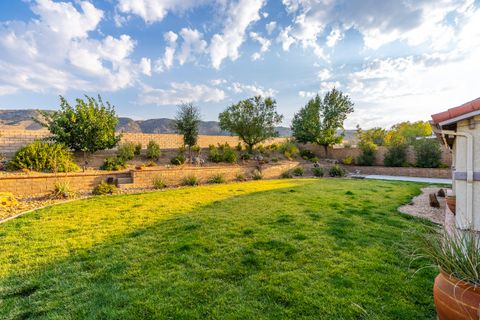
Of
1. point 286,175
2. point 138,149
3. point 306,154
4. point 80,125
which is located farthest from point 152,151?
point 306,154

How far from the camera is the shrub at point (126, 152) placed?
13578mm

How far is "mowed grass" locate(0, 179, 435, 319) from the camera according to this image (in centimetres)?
239

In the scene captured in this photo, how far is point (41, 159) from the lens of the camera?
1061 centimetres

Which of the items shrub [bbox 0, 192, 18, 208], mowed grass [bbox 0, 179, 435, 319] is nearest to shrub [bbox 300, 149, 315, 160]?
mowed grass [bbox 0, 179, 435, 319]

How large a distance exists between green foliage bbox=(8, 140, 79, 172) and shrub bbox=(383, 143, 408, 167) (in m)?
21.0

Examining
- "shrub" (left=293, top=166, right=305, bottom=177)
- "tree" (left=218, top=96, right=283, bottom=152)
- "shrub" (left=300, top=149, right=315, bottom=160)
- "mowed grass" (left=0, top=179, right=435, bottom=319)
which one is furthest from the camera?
"shrub" (left=300, top=149, right=315, bottom=160)

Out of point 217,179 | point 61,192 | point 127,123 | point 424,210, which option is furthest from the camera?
point 127,123

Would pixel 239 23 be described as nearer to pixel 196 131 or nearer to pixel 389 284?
pixel 196 131

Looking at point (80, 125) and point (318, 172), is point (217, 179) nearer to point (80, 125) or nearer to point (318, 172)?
point (80, 125)

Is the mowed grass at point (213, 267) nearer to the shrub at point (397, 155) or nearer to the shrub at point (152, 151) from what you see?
the shrub at point (152, 151)

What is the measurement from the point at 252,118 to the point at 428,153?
1255cm

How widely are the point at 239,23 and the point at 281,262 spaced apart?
34.9ft

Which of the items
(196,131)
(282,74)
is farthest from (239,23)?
(196,131)

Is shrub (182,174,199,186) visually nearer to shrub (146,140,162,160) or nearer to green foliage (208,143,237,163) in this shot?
shrub (146,140,162,160)
